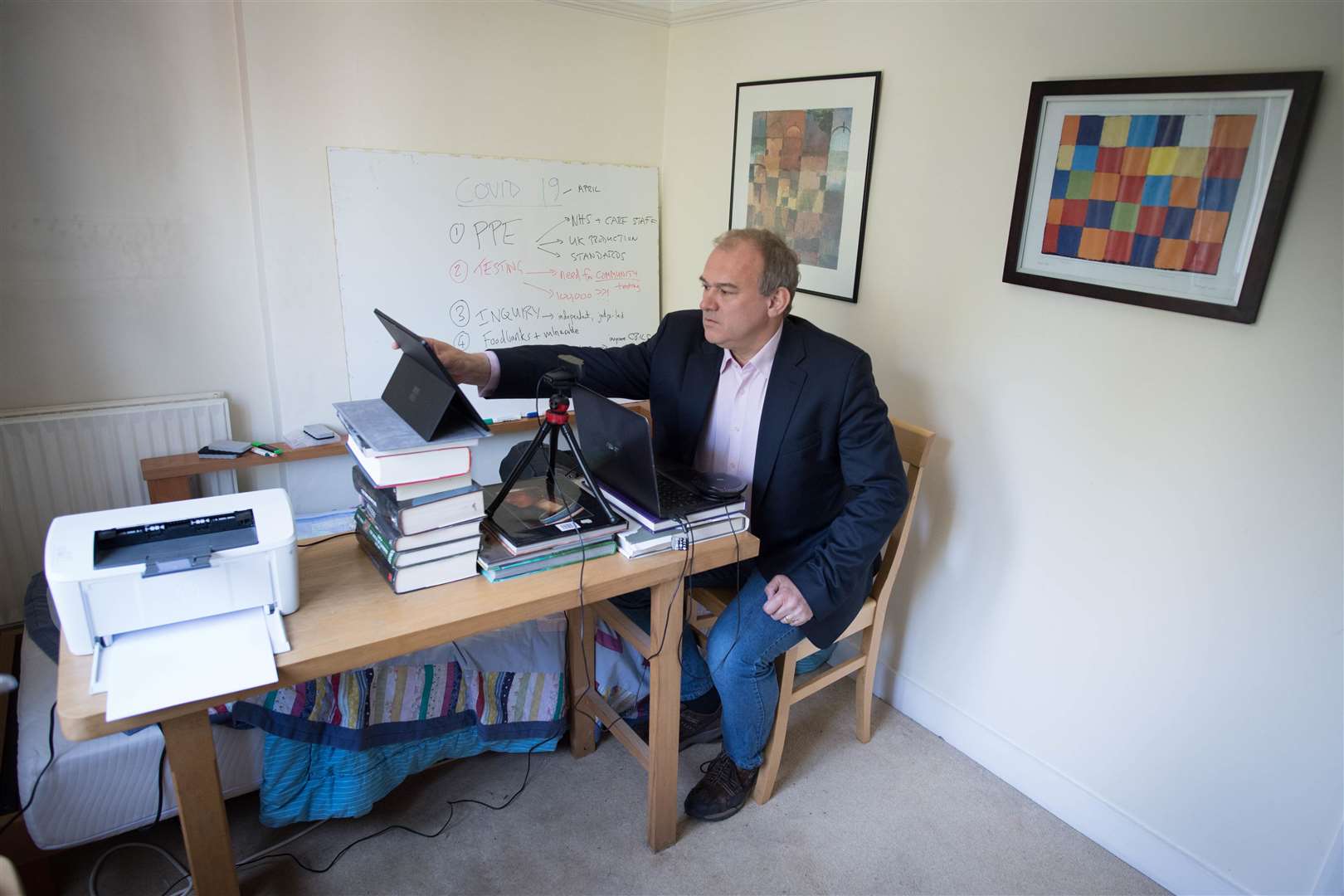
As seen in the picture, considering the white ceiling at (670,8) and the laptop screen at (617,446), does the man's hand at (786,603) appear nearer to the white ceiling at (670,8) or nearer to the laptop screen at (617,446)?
the laptop screen at (617,446)

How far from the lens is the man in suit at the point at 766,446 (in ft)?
5.96

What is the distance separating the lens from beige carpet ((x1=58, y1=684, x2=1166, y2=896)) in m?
1.78

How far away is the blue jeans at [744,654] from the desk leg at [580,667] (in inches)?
5.0

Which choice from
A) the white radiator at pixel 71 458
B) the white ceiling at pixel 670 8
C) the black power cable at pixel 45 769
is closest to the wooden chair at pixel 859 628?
the black power cable at pixel 45 769

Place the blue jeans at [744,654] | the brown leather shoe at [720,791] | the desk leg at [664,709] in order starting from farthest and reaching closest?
1. the brown leather shoe at [720,791]
2. the blue jeans at [744,654]
3. the desk leg at [664,709]

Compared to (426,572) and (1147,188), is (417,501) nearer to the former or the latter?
(426,572)

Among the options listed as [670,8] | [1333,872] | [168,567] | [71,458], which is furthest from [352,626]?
[670,8]

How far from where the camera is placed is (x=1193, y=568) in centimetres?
171

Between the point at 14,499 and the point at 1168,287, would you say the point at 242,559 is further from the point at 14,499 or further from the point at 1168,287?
the point at 1168,287

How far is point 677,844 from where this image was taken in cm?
192

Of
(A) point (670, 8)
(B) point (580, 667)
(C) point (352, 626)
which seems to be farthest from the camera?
(A) point (670, 8)

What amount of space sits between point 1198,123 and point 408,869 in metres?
2.34

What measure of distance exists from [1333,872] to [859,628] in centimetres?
107

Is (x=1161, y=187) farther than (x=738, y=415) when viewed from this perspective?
No
